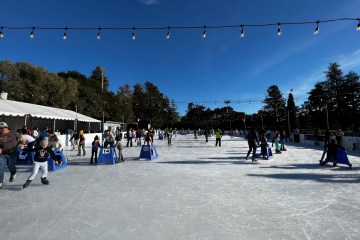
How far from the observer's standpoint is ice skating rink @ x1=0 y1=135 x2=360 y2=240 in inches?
127

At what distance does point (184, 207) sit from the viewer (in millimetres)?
4270

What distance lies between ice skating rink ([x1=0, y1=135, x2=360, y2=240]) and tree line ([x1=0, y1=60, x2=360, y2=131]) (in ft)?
56.9

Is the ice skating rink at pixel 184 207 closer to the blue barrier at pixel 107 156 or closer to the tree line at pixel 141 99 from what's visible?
the blue barrier at pixel 107 156

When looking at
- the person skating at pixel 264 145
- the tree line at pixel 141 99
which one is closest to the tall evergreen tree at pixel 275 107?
the tree line at pixel 141 99

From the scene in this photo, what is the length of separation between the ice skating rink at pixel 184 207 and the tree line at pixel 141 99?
1733cm

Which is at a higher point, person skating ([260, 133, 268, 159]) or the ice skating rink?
person skating ([260, 133, 268, 159])

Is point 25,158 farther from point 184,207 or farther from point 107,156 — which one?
point 184,207

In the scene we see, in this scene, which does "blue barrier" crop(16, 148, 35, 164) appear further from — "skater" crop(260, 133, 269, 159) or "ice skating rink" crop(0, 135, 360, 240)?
"skater" crop(260, 133, 269, 159)

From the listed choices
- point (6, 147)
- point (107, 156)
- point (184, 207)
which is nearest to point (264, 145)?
point (107, 156)

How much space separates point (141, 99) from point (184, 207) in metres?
67.8

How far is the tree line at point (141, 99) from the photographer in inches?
1326

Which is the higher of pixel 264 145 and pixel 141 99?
pixel 141 99

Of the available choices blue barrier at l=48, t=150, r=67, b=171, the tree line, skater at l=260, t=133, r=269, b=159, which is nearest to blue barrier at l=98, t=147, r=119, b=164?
blue barrier at l=48, t=150, r=67, b=171

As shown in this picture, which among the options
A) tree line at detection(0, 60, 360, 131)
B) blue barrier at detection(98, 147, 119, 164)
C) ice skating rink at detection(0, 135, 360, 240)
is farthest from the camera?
tree line at detection(0, 60, 360, 131)
